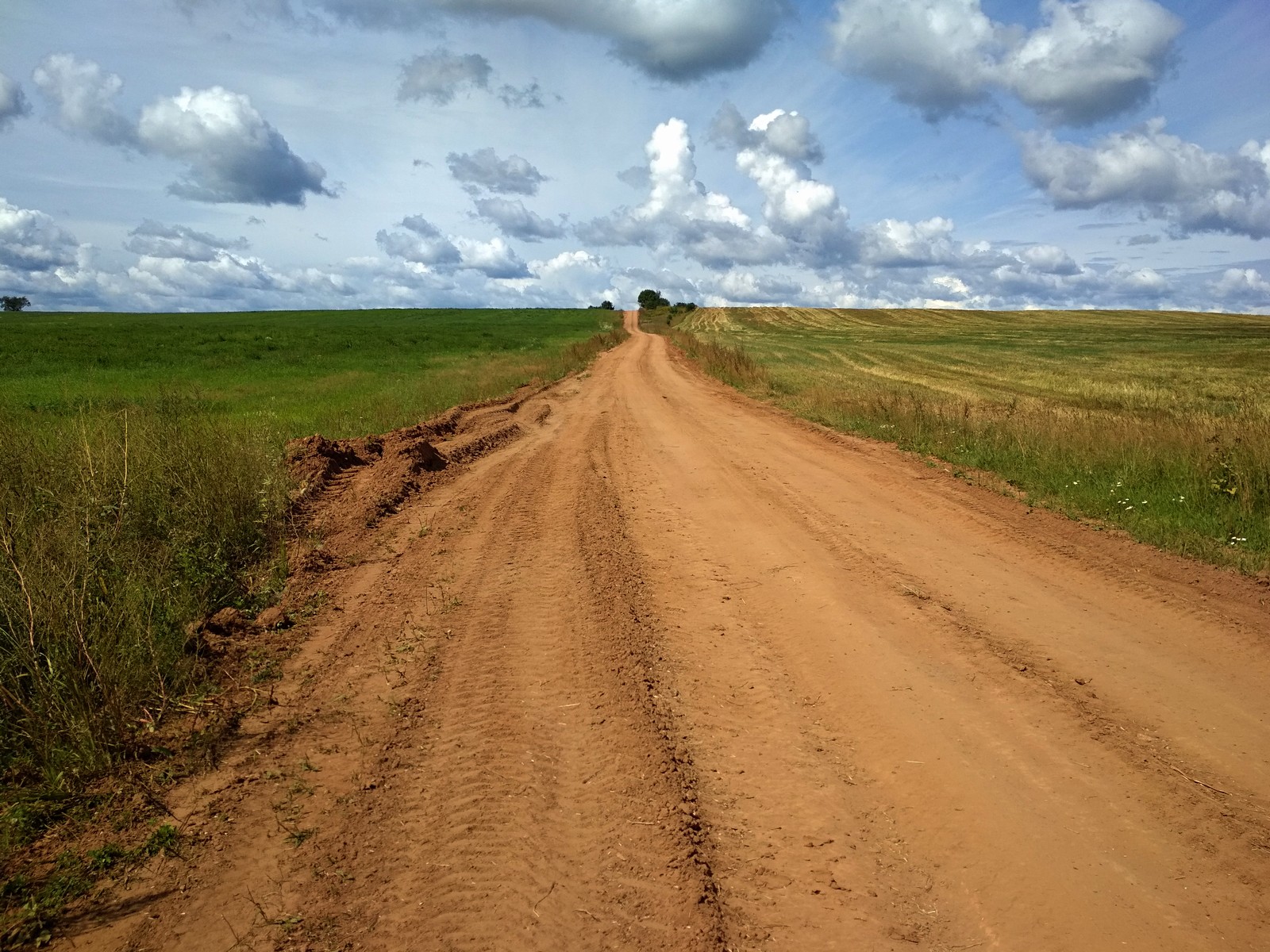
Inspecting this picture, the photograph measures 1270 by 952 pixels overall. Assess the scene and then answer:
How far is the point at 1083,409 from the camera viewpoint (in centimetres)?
1981

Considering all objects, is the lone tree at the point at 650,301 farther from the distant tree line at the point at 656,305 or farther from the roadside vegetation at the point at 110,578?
the roadside vegetation at the point at 110,578

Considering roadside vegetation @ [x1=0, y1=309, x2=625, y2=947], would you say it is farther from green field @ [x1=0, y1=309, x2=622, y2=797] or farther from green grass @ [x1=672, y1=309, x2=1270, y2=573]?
green grass @ [x1=672, y1=309, x2=1270, y2=573]

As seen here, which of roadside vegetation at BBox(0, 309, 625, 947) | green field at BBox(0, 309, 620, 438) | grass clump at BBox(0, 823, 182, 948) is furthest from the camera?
green field at BBox(0, 309, 620, 438)

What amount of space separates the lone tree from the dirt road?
128658mm

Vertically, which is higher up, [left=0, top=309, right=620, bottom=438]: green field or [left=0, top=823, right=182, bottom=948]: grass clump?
[left=0, top=309, right=620, bottom=438]: green field

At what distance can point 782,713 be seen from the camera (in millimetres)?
4422

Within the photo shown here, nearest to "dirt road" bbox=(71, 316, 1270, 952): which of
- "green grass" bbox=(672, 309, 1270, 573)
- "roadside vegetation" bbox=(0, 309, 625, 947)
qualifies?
"roadside vegetation" bbox=(0, 309, 625, 947)

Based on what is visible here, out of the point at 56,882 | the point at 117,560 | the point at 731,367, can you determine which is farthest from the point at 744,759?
the point at 731,367

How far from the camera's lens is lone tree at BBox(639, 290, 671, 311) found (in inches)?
5261

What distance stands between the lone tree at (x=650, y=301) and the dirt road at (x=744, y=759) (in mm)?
128658

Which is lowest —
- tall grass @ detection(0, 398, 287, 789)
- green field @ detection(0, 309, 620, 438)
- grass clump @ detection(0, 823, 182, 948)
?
grass clump @ detection(0, 823, 182, 948)

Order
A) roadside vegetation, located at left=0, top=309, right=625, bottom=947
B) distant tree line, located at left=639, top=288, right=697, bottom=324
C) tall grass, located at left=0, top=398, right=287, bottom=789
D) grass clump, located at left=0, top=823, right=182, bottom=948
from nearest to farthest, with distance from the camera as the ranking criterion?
1. grass clump, located at left=0, top=823, right=182, bottom=948
2. roadside vegetation, located at left=0, top=309, right=625, bottom=947
3. tall grass, located at left=0, top=398, right=287, bottom=789
4. distant tree line, located at left=639, top=288, right=697, bottom=324

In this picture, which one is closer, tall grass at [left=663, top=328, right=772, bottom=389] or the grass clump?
the grass clump

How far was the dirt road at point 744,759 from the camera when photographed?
2.98 m
